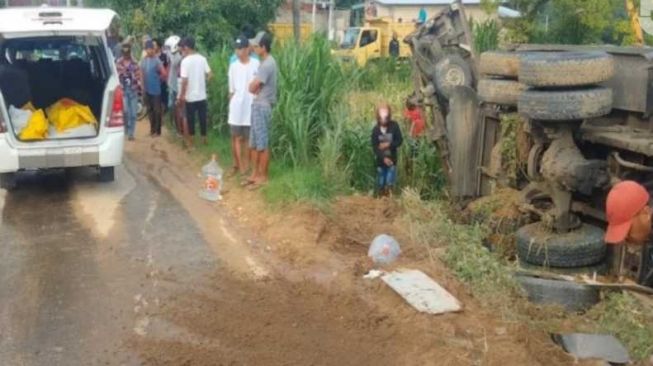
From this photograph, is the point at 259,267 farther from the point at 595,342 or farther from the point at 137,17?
the point at 137,17

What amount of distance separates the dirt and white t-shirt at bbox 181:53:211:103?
4.27 metres

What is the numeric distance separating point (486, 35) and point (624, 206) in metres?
9.81

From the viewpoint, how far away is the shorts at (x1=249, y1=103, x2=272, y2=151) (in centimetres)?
988

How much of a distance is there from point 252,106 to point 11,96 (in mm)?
3099

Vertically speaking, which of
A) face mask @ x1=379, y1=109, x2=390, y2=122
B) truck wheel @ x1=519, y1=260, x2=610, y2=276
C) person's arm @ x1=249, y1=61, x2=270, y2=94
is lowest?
truck wheel @ x1=519, y1=260, x2=610, y2=276

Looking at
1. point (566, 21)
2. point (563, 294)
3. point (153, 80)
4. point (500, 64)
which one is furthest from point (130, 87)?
point (566, 21)

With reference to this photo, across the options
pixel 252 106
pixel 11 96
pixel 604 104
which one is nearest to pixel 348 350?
pixel 604 104

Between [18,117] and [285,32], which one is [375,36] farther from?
[18,117]

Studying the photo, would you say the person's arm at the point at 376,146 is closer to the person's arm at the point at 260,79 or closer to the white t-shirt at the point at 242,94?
the person's arm at the point at 260,79

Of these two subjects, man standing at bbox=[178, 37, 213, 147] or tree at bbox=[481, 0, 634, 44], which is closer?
man standing at bbox=[178, 37, 213, 147]

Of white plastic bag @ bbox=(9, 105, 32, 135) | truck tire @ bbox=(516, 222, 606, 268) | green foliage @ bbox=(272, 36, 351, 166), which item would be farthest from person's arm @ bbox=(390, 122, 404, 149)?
white plastic bag @ bbox=(9, 105, 32, 135)

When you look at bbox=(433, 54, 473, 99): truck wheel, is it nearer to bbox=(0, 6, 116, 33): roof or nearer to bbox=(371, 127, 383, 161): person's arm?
bbox=(371, 127, 383, 161): person's arm

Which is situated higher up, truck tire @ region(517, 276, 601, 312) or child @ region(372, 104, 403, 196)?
child @ region(372, 104, 403, 196)

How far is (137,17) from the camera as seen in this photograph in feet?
68.0
